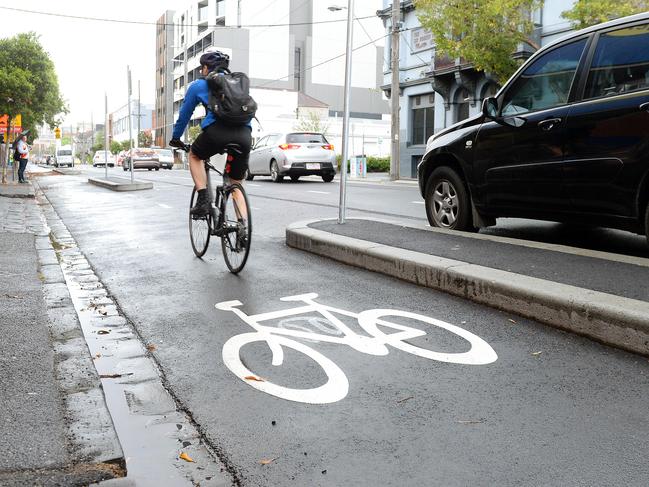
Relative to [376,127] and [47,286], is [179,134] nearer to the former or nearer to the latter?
[47,286]

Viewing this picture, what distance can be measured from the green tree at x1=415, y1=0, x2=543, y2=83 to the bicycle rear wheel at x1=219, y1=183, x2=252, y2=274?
17.3 metres

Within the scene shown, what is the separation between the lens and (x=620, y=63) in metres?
5.44

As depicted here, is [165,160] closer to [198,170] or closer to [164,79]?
[198,170]

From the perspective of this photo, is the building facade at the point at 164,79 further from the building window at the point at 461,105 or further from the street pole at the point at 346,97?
the street pole at the point at 346,97

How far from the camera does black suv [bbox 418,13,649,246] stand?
521 centimetres

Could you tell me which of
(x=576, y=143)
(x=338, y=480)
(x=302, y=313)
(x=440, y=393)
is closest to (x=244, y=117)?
(x=302, y=313)

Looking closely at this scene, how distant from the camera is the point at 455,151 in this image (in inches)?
277

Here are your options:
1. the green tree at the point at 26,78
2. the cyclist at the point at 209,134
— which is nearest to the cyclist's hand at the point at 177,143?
the cyclist at the point at 209,134

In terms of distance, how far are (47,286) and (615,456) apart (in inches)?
179

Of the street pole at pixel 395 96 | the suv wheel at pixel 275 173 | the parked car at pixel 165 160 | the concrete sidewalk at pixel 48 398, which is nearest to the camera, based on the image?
the concrete sidewalk at pixel 48 398

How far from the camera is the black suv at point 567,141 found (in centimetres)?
521

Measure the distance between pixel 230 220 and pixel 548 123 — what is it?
2844mm

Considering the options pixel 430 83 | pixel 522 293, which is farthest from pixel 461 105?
pixel 522 293

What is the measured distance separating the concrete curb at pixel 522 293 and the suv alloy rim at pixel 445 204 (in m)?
1.35
